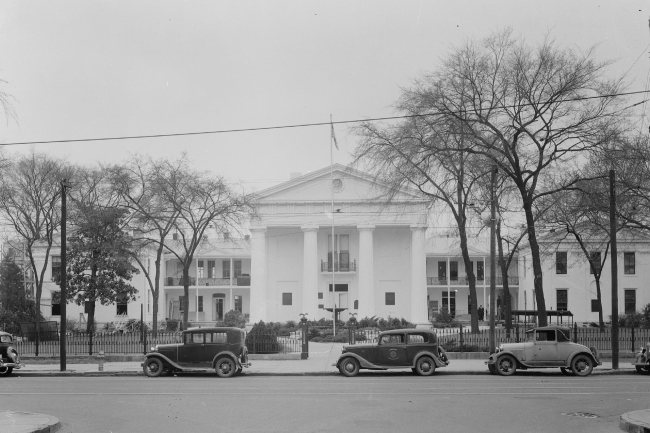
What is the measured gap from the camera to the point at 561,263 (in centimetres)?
6662

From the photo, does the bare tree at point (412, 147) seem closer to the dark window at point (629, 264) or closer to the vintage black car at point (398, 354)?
the vintage black car at point (398, 354)

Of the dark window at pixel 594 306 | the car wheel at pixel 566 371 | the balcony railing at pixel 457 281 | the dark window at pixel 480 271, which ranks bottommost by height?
the car wheel at pixel 566 371

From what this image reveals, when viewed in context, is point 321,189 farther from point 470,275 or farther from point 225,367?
point 225,367

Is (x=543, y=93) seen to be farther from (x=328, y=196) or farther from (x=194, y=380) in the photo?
(x=328, y=196)

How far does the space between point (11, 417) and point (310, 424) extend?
18.8ft

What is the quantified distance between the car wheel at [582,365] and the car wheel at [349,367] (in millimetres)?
6916

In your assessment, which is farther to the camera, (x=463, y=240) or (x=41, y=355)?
(x=463, y=240)

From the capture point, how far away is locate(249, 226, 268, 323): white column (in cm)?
6456

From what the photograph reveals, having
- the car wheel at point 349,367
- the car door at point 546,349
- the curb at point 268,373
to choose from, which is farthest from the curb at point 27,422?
the car door at point 546,349

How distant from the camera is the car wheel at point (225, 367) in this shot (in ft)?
83.3

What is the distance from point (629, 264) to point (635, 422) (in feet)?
184

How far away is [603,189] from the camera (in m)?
32.5

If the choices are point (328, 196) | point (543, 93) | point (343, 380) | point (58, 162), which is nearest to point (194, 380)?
point (343, 380)

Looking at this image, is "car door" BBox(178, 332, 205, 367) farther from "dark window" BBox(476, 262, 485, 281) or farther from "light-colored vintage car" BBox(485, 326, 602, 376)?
"dark window" BBox(476, 262, 485, 281)
